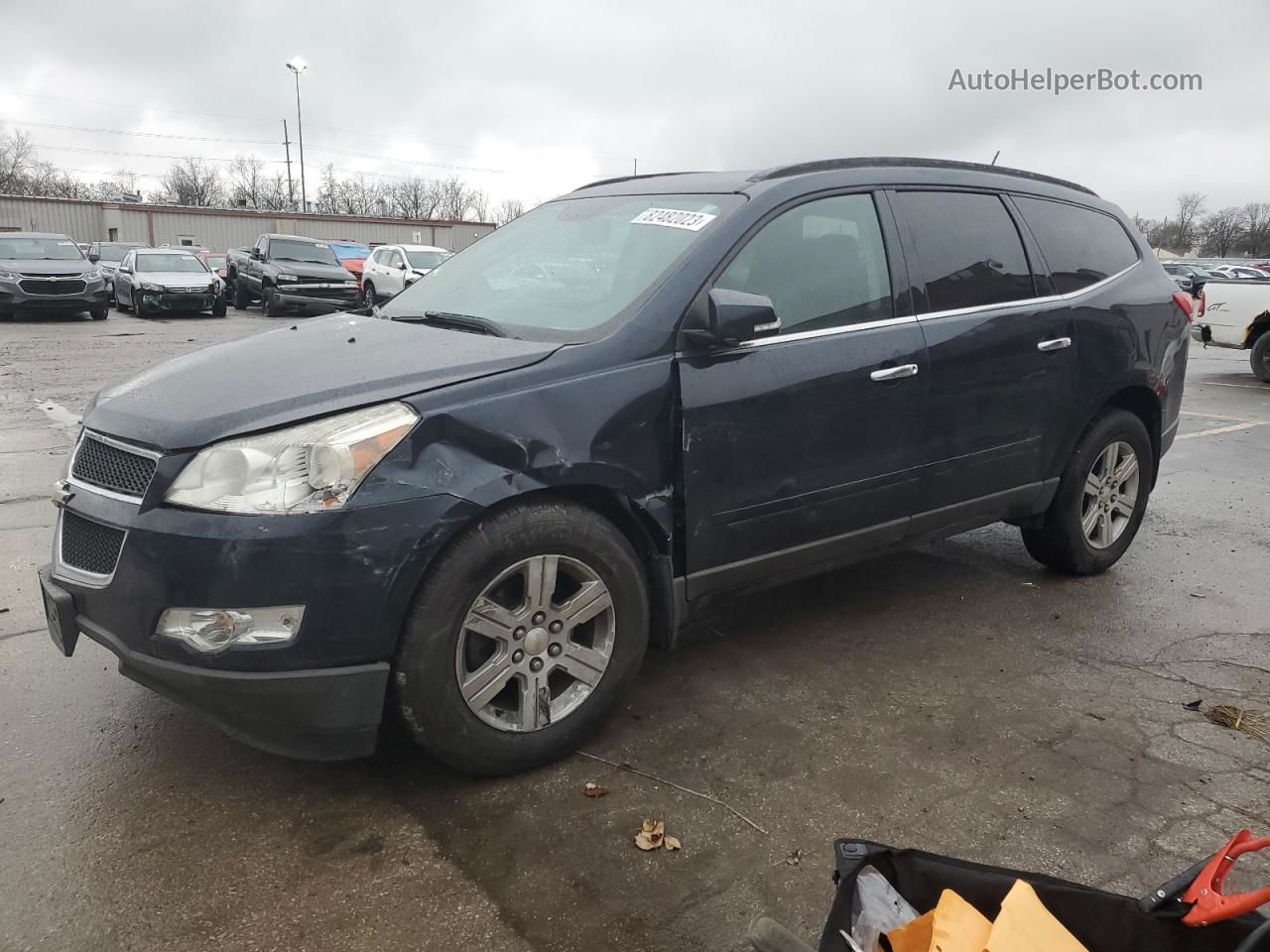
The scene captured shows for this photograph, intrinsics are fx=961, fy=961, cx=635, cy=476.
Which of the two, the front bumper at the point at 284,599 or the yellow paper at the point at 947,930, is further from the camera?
the front bumper at the point at 284,599

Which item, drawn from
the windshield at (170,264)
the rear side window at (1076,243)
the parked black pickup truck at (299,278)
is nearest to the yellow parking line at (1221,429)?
the rear side window at (1076,243)

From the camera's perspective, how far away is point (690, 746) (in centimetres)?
310

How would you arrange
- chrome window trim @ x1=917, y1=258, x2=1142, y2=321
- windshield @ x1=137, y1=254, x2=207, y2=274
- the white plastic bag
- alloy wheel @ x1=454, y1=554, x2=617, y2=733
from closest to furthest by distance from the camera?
1. the white plastic bag
2. alloy wheel @ x1=454, y1=554, x2=617, y2=733
3. chrome window trim @ x1=917, y1=258, x2=1142, y2=321
4. windshield @ x1=137, y1=254, x2=207, y2=274

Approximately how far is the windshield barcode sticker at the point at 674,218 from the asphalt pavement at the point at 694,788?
165 cm

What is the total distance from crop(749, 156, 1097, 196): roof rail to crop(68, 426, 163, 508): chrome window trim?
225cm

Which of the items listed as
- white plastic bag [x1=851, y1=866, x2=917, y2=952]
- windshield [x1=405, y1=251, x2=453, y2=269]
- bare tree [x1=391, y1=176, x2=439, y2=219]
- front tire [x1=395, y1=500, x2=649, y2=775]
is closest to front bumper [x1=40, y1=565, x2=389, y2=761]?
front tire [x1=395, y1=500, x2=649, y2=775]

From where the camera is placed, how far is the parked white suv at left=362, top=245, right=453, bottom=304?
830 inches

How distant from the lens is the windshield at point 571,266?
127 inches

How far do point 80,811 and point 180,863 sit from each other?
1.45ft

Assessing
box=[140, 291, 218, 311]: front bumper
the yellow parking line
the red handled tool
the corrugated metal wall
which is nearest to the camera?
the red handled tool

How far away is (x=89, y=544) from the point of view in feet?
8.89

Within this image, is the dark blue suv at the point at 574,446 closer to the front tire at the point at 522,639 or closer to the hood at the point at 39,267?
the front tire at the point at 522,639

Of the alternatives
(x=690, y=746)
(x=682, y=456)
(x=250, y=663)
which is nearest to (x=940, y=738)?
(x=690, y=746)

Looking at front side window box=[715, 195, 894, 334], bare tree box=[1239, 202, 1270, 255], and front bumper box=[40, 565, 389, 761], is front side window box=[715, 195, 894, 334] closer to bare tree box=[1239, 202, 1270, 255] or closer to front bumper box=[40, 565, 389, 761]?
front bumper box=[40, 565, 389, 761]
